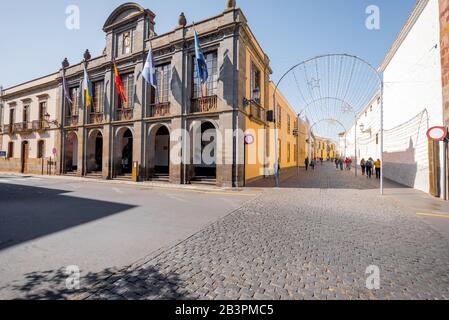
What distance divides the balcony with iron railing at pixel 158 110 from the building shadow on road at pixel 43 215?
8.14m

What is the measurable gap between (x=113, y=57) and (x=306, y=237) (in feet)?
65.0

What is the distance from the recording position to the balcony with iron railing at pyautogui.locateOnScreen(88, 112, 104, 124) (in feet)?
59.3

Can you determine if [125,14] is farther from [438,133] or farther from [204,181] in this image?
[438,133]

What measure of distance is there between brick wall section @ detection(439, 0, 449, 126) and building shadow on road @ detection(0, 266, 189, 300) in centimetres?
1142

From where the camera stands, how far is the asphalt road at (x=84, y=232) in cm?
311

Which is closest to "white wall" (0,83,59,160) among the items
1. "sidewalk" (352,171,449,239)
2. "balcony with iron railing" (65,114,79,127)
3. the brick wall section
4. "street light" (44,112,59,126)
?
"street light" (44,112,59,126)

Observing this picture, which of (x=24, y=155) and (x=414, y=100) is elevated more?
(x=414, y=100)

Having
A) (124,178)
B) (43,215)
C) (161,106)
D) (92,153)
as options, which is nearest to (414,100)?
(161,106)

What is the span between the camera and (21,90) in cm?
2458

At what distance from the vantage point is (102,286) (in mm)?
2664

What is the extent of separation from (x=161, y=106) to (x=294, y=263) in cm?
1400

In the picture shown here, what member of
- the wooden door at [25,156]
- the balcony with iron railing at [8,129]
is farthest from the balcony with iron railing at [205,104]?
the balcony with iron railing at [8,129]

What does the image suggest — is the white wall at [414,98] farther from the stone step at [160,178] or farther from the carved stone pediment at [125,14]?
the carved stone pediment at [125,14]
